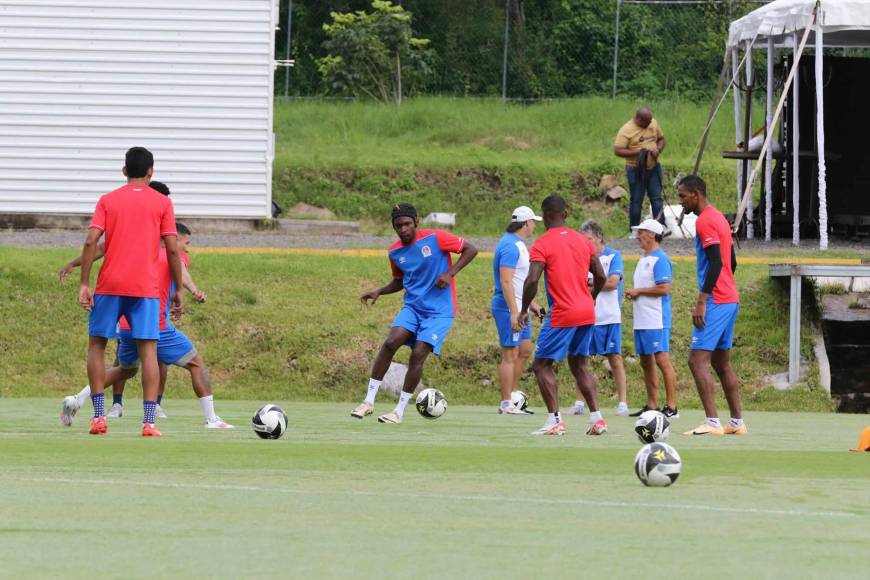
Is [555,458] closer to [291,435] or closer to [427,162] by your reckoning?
[291,435]

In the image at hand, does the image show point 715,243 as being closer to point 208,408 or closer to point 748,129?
point 208,408

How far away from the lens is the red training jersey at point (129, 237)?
12.0m

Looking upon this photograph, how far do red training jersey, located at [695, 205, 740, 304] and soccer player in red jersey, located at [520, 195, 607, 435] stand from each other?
90 centimetres

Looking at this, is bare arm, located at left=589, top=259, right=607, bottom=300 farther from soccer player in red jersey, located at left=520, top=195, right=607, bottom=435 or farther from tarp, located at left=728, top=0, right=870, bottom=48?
tarp, located at left=728, top=0, right=870, bottom=48

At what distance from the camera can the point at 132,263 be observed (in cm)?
1194

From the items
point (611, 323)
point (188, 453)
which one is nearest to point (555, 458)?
point (188, 453)

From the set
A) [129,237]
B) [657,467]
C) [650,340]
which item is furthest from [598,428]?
[657,467]

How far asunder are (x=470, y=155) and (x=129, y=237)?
2288 cm

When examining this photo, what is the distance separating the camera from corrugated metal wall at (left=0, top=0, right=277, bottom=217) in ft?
94.4

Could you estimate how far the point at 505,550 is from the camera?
6969mm

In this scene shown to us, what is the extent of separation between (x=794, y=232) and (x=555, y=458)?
611 inches

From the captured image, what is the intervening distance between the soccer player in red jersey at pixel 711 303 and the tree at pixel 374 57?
2649cm

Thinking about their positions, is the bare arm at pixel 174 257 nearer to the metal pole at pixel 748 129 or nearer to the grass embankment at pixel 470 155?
the metal pole at pixel 748 129

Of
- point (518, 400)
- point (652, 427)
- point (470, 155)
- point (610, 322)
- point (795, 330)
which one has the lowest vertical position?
point (518, 400)
